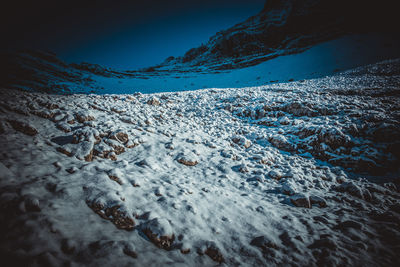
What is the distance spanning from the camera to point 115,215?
180cm

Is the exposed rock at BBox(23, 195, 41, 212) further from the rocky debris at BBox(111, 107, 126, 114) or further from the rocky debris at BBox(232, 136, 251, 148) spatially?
the rocky debris at BBox(232, 136, 251, 148)

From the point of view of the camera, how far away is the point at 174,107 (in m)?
7.25

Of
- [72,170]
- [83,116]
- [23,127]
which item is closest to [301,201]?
[72,170]

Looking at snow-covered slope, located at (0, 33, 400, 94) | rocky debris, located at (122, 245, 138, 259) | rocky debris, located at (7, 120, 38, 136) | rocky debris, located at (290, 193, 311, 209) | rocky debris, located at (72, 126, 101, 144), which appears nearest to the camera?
rocky debris, located at (122, 245, 138, 259)

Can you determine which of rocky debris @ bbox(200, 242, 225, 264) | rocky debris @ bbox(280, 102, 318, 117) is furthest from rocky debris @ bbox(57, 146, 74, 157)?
rocky debris @ bbox(280, 102, 318, 117)

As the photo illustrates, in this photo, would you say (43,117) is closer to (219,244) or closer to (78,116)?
(78,116)

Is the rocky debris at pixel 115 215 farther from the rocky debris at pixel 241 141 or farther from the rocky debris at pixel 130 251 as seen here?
the rocky debris at pixel 241 141

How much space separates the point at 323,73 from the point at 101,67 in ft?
144

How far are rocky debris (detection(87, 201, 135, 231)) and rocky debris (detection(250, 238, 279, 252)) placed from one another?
1574mm

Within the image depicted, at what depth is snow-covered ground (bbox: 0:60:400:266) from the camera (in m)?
1.51

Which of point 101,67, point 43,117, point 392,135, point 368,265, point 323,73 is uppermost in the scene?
point 101,67

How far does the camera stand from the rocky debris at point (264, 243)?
1842mm

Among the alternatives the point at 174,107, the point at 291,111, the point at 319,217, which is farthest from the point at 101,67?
the point at 319,217

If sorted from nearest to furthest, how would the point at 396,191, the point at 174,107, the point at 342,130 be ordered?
the point at 396,191 → the point at 342,130 → the point at 174,107
